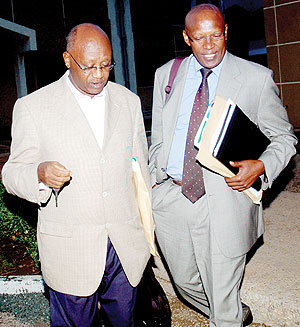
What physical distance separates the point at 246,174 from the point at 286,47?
650 centimetres

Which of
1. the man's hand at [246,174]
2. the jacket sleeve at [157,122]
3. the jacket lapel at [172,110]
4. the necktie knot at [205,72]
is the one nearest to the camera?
the man's hand at [246,174]

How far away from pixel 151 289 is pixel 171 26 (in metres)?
16.3

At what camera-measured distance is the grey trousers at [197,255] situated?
3117 millimetres

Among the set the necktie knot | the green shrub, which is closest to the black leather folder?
the necktie knot

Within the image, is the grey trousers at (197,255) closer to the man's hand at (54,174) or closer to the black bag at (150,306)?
the black bag at (150,306)

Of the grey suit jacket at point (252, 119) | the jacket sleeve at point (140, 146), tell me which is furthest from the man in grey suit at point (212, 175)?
the jacket sleeve at point (140, 146)

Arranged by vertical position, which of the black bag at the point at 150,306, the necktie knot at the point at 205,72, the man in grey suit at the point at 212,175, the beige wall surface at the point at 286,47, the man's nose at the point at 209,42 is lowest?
the black bag at the point at 150,306

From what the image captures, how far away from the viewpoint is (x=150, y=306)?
10.3 ft

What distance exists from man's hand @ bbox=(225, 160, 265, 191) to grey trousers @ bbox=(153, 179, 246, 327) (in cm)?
29

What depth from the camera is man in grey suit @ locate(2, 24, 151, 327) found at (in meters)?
2.60

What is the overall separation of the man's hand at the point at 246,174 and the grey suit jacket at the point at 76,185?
63 cm

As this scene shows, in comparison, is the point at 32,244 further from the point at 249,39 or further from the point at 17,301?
the point at 249,39

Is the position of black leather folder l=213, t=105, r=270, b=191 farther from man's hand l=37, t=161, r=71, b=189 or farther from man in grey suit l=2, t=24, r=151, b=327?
man's hand l=37, t=161, r=71, b=189

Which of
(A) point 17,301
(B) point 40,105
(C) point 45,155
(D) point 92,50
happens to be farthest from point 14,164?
(A) point 17,301
